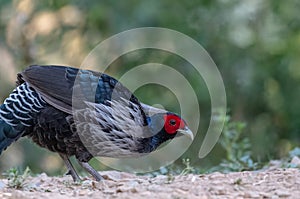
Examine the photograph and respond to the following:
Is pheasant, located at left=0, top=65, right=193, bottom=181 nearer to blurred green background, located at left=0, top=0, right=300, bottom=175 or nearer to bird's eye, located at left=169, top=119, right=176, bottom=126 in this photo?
bird's eye, located at left=169, top=119, right=176, bottom=126

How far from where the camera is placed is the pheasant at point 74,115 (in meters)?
6.14

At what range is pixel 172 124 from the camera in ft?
21.7

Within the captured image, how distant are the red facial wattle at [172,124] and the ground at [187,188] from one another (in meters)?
1.09

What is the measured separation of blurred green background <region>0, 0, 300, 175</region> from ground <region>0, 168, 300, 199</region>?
15.2 feet

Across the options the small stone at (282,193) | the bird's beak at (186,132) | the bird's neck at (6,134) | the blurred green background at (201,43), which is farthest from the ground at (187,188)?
the blurred green background at (201,43)

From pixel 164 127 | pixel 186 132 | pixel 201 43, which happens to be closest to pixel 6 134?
pixel 164 127

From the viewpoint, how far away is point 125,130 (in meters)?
6.28

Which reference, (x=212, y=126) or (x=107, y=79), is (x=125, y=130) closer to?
(x=107, y=79)

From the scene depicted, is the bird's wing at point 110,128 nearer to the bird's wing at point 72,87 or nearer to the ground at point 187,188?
the bird's wing at point 72,87

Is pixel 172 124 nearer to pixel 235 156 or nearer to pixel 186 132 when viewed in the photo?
pixel 186 132

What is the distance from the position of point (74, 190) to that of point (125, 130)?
1.17 metres

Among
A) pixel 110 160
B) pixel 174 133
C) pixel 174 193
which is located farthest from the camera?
pixel 110 160

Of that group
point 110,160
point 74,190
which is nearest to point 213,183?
point 74,190

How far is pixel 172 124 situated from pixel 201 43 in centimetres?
391
